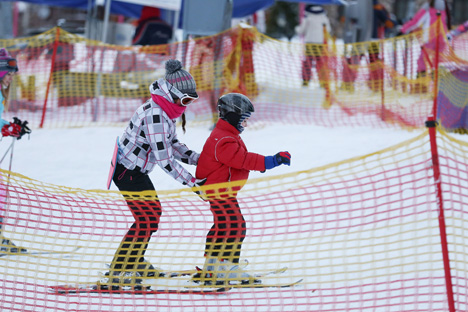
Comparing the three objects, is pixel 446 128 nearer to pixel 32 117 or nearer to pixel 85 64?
pixel 85 64

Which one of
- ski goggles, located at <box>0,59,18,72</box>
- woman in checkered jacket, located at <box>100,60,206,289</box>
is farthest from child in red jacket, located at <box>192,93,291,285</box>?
ski goggles, located at <box>0,59,18,72</box>

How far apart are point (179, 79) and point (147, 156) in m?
0.56

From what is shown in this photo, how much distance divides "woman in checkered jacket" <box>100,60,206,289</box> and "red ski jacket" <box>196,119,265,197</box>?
0.41 feet

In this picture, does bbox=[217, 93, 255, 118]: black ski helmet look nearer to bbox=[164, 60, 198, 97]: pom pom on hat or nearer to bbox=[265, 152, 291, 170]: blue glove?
bbox=[164, 60, 198, 97]: pom pom on hat

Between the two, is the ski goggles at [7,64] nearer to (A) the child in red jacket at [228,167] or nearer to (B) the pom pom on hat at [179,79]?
(B) the pom pom on hat at [179,79]

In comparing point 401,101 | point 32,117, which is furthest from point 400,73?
point 32,117

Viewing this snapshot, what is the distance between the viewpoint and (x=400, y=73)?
1012cm

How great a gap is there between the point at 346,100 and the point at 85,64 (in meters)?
4.28

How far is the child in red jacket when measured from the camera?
4.04 meters

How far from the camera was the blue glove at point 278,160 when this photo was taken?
3936mm

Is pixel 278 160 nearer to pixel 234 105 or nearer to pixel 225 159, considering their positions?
pixel 225 159

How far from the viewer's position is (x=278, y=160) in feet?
13.0

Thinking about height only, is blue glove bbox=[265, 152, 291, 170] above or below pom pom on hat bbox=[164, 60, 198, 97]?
below

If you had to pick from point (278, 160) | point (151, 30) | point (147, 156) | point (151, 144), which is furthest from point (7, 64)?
point (151, 30)
